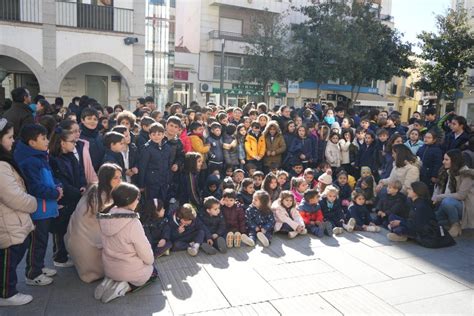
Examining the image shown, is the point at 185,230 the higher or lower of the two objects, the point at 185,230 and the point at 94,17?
the lower

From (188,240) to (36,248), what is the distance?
74.1 inches

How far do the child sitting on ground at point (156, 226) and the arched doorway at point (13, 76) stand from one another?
11914 millimetres

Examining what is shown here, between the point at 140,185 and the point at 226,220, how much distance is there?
1361mm

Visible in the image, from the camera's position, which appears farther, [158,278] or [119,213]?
[158,278]

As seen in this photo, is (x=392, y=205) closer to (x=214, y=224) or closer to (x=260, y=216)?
(x=260, y=216)

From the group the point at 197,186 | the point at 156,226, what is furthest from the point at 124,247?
the point at 197,186

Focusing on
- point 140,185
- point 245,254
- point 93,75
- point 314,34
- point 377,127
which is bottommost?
point 245,254

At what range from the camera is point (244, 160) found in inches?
312

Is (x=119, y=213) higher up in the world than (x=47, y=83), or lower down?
lower down

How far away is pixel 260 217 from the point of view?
6020 mm

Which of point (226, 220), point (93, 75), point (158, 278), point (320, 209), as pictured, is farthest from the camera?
point (93, 75)

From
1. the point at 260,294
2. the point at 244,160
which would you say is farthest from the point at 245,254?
the point at 244,160

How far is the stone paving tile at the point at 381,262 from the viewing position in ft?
16.1

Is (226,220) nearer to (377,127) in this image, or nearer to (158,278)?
(158,278)
